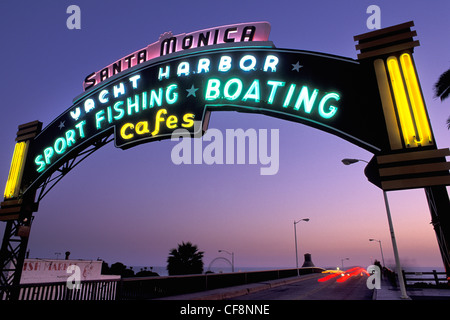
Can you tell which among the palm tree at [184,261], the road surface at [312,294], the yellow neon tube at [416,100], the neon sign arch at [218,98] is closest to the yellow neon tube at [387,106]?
the neon sign arch at [218,98]

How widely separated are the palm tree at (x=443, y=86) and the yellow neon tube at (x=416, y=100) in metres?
18.0

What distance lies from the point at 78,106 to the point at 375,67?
40.4ft

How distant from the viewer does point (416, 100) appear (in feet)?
24.3

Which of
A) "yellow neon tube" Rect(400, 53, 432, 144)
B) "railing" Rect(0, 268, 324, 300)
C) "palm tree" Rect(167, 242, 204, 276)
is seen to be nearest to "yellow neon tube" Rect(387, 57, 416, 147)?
"yellow neon tube" Rect(400, 53, 432, 144)

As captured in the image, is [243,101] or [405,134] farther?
[243,101]

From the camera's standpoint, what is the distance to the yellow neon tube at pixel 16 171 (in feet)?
48.1

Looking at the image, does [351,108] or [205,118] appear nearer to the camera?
[351,108]

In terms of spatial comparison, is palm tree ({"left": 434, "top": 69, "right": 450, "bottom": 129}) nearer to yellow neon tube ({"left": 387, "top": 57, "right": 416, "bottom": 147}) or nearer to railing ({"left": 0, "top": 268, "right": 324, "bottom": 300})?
yellow neon tube ({"left": 387, "top": 57, "right": 416, "bottom": 147})

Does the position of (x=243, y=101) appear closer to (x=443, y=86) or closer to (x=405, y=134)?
(x=405, y=134)

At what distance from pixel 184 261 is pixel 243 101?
31608 millimetres

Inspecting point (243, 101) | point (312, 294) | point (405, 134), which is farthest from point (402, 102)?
point (312, 294)

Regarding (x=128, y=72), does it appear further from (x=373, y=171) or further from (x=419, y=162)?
(x=419, y=162)

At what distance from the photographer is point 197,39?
11.8 m
